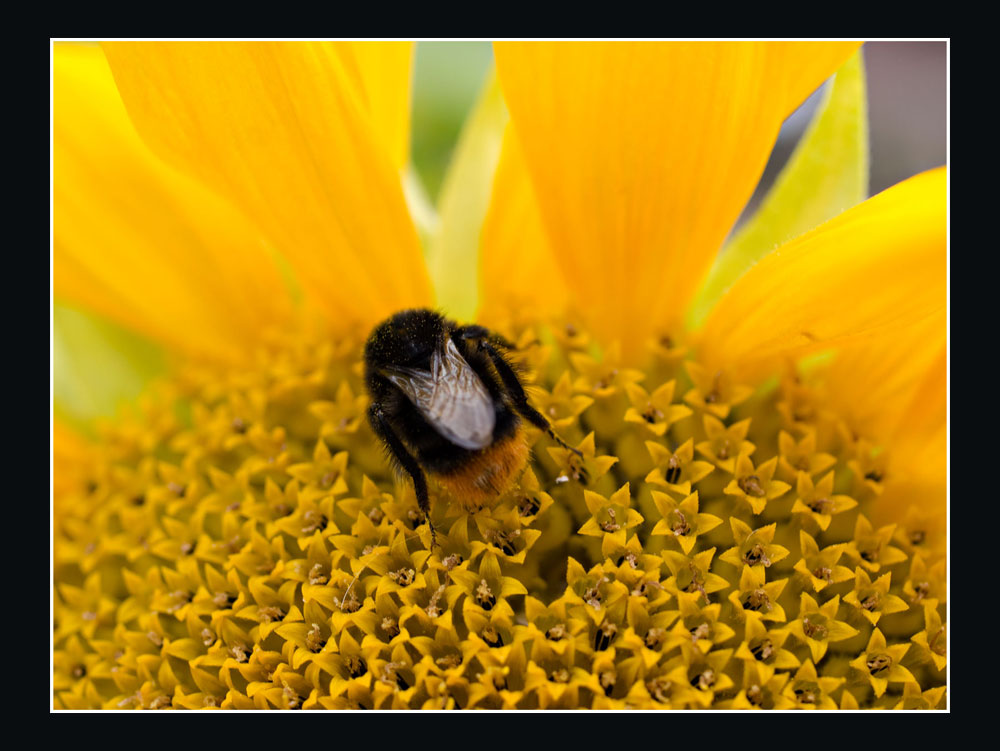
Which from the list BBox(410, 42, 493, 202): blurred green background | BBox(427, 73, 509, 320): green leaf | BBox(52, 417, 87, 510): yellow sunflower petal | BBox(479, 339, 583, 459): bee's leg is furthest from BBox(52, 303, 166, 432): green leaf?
→ BBox(479, 339, 583, 459): bee's leg

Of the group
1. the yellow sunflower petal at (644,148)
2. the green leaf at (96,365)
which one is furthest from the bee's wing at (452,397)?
the green leaf at (96,365)

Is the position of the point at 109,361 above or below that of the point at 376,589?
above

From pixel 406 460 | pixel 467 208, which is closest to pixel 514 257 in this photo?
pixel 467 208

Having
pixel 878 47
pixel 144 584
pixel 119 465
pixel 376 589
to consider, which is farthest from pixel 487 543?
pixel 878 47

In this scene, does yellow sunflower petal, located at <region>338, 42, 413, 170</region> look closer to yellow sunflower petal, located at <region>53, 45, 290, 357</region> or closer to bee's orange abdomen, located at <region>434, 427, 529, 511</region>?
yellow sunflower petal, located at <region>53, 45, 290, 357</region>

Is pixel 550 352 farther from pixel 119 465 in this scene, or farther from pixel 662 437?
pixel 119 465

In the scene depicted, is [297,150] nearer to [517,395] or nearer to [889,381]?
[517,395]
